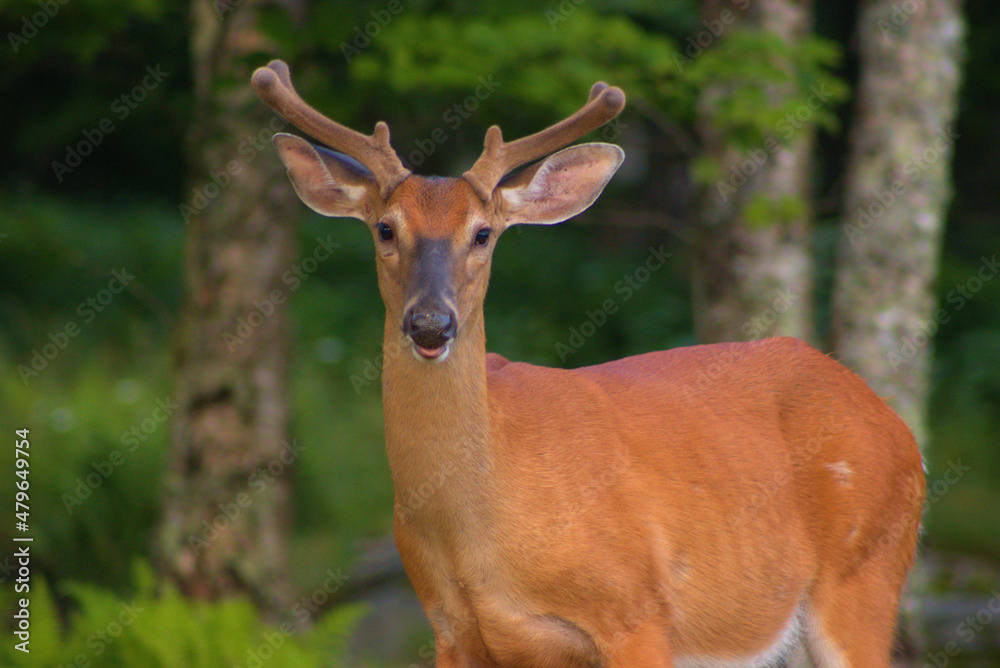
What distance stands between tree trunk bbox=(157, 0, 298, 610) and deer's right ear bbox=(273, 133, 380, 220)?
2.82m

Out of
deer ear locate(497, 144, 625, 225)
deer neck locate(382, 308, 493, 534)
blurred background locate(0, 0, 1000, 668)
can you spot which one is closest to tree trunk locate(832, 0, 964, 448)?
blurred background locate(0, 0, 1000, 668)

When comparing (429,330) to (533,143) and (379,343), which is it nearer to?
(533,143)

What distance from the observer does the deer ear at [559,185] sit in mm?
3855

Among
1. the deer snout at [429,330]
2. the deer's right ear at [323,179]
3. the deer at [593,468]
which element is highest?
the deer's right ear at [323,179]

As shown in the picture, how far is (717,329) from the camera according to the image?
243 inches

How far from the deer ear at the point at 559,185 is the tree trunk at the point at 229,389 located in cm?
309

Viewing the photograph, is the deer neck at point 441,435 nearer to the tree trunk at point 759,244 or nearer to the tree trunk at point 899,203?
the tree trunk at point 759,244

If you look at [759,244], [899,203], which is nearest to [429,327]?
[759,244]

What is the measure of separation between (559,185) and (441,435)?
0.93 meters

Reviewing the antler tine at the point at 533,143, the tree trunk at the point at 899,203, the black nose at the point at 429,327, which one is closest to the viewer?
the black nose at the point at 429,327

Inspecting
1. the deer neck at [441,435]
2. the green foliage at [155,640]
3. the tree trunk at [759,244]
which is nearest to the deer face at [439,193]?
the deer neck at [441,435]

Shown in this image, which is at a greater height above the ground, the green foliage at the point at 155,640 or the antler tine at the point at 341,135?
Result: the antler tine at the point at 341,135

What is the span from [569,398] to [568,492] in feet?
1.19

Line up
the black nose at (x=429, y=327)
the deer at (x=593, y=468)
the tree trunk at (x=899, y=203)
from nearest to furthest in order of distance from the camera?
the black nose at (x=429, y=327)
the deer at (x=593, y=468)
the tree trunk at (x=899, y=203)
